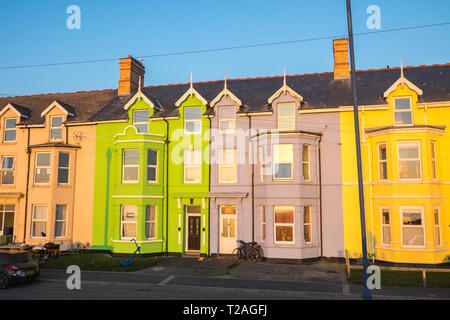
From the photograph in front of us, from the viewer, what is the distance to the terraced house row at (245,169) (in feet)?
62.4

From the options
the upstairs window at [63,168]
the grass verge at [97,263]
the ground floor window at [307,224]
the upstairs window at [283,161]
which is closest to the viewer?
the grass verge at [97,263]

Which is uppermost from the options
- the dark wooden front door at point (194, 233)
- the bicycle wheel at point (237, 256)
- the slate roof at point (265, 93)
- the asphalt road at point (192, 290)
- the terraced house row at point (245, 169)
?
the slate roof at point (265, 93)

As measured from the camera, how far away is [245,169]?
2155 centimetres

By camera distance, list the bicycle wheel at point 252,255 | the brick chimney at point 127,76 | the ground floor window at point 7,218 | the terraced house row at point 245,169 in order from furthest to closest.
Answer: the brick chimney at point 127,76
the ground floor window at point 7,218
the bicycle wheel at point 252,255
the terraced house row at point 245,169

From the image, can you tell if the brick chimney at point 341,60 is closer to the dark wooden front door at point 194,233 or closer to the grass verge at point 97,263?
the dark wooden front door at point 194,233

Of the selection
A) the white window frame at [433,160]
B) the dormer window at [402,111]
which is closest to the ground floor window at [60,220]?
the dormer window at [402,111]

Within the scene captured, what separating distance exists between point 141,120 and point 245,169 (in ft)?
25.5

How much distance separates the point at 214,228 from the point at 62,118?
13074 mm

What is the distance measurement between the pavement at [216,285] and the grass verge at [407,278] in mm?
600

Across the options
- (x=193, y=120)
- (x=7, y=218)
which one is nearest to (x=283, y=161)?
(x=193, y=120)

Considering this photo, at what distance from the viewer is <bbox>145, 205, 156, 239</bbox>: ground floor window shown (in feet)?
72.2

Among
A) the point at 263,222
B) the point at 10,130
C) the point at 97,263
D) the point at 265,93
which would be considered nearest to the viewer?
the point at 97,263

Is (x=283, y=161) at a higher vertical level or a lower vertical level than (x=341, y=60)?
lower

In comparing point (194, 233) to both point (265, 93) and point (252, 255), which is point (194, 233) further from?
point (265, 93)
